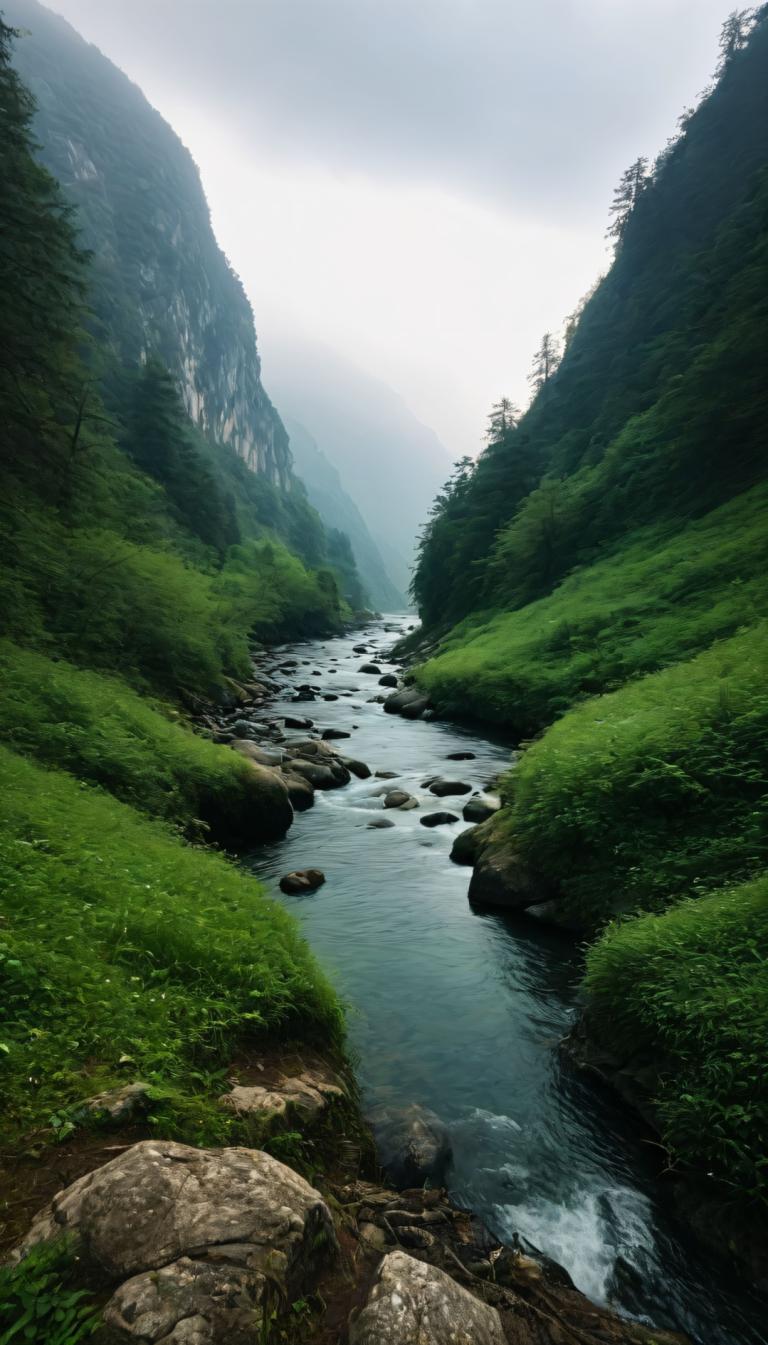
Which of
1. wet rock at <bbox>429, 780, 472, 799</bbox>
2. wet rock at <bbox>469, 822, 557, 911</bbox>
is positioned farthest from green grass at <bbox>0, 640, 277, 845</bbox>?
wet rock at <bbox>429, 780, 472, 799</bbox>

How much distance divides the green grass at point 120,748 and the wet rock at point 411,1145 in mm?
6771

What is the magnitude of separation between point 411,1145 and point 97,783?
7609 millimetres

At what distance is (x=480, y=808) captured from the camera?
14453 mm

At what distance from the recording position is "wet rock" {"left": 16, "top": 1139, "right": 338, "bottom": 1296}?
2.73 metres

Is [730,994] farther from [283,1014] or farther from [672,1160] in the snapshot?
[283,1014]

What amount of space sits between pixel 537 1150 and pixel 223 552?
56991 mm

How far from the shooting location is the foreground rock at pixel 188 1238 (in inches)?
101

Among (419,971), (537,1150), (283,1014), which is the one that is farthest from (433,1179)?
(419,971)

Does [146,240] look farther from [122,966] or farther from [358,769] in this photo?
A: [122,966]

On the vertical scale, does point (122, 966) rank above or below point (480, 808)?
above

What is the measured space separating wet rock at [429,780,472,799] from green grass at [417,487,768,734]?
5.69 meters

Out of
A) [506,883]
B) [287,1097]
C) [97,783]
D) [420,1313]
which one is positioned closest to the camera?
[420,1313]

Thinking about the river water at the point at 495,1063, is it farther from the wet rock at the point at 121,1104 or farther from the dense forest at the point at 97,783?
the wet rock at the point at 121,1104

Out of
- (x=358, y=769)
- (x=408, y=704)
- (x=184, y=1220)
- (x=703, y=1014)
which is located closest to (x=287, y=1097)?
(x=184, y=1220)
